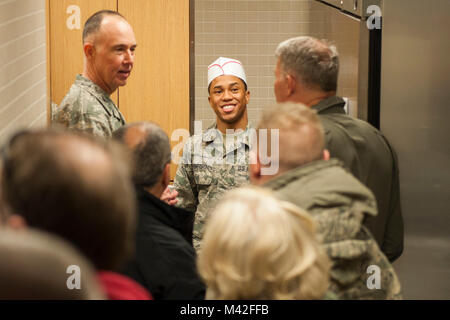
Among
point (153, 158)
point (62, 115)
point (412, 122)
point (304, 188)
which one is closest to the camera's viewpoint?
point (304, 188)

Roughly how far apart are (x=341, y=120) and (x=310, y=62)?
0.69 feet

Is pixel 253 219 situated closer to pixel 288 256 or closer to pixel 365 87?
pixel 288 256

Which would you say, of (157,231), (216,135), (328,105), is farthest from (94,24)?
(157,231)

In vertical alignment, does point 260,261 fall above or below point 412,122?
below

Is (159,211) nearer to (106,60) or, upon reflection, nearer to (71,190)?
(71,190)

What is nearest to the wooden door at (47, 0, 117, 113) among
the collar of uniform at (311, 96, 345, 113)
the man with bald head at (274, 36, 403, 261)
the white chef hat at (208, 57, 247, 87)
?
the white chef hat at (208, 57, 247, 87)

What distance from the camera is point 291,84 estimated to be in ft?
6.30

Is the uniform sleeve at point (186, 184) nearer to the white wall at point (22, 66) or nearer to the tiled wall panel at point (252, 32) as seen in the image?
the white wall at point (22, 66)

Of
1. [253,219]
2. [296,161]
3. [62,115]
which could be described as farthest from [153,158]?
[62,115]

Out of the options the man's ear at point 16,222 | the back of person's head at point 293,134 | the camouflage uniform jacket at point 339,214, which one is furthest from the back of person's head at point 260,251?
the man's ear at point 16,222

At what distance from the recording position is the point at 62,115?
2.26 m

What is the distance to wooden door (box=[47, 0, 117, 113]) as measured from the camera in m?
3.65

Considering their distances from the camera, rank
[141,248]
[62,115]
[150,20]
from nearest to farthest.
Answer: [141,248] < [62,115] < [150,20]

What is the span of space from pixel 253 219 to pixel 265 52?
3.05m
